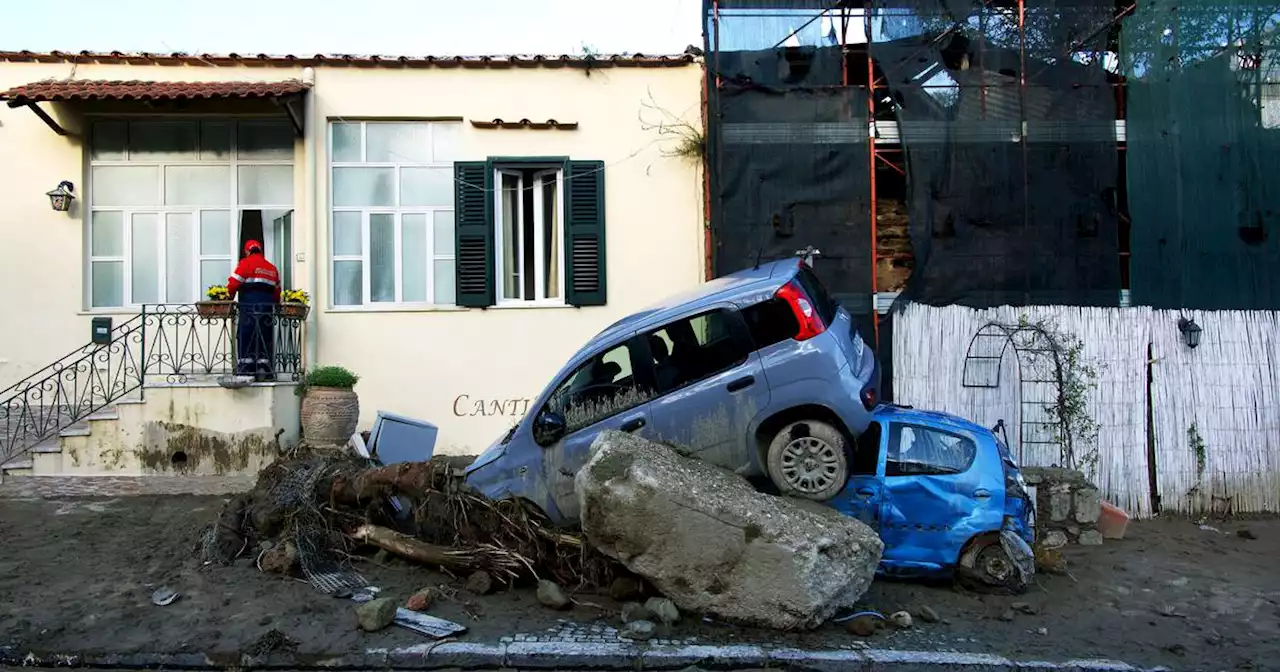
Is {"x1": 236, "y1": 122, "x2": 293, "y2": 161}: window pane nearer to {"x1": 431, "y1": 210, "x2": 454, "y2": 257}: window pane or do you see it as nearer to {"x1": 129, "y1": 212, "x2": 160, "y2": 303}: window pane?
{"x1": 129, "y1": 212, "x2": 160, "y2": 303}: window pane

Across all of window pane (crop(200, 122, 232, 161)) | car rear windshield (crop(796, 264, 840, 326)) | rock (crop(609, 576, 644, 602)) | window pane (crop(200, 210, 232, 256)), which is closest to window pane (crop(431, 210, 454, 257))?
window pane (crop(200, 210, 232, 256))

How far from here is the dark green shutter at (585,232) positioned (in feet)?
34.1

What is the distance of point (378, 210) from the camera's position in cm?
1059

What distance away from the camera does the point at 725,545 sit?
5320mm

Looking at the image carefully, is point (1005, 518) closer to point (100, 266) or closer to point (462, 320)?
point (462, 320)

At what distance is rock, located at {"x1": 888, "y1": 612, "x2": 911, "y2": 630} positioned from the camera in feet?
18.3

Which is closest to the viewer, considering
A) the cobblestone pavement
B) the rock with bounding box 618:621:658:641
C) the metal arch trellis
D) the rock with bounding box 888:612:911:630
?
the rock with bounding box 618:621:658:641

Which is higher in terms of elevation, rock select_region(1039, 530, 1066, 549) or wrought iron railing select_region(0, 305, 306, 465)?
wrought iron railing select_region(0, 305, 306, 465)

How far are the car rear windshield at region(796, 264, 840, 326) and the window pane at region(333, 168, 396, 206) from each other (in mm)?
6085

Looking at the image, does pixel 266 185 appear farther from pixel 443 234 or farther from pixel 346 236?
pixel 443 234

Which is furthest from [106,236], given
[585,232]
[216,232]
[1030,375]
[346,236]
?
[1030,375]

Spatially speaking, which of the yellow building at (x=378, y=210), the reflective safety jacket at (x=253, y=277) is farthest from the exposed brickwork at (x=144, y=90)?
the reflective safety jacket at (x=253, y=277)

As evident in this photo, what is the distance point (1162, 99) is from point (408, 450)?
370 inches

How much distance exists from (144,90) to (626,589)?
27.1ft
